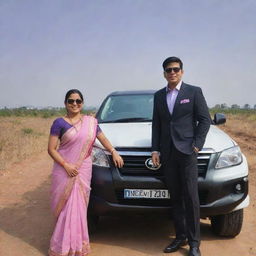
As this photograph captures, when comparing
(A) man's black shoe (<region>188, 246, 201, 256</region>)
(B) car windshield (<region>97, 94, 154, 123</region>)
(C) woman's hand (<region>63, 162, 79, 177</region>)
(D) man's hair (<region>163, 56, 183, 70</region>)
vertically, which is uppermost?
(D) man's hair (<region>163, 56, 183, 70</region>)

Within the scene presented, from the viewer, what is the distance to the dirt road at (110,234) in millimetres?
3590

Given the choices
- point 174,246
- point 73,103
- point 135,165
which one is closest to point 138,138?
point 135,165

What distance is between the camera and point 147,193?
336 cm

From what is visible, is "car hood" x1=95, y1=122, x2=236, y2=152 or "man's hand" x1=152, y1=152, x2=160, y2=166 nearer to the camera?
"man's hand" x1=152, y1=152, x2=160, y2=166

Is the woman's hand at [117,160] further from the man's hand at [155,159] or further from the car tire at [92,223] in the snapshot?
the car tire at [92,223]

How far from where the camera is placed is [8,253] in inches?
140

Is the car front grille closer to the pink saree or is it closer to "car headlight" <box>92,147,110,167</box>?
"car headlight" <box>92,147,110,167</box>

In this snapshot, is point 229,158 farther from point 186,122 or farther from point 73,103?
point 73,103

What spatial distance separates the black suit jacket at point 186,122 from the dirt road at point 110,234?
1.13 meters

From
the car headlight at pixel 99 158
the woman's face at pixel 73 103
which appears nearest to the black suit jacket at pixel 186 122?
the car headlight at pixel 99 158

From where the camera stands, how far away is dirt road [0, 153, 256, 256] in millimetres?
3590

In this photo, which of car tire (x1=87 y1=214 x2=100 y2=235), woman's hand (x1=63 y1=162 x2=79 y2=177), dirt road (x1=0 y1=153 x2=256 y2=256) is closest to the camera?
woman's hand (x1=63 y1=162 x2=79 y2=177)

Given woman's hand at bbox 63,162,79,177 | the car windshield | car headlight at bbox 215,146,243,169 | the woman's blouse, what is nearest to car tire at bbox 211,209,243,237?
car headlight at bbox 215,146,243,169

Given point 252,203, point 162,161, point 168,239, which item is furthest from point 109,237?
point 252,203
